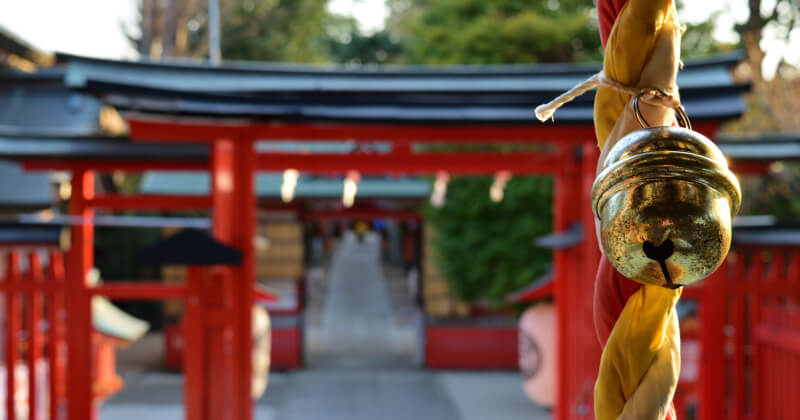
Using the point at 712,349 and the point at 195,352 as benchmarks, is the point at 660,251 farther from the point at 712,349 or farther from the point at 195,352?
the point at 712,349

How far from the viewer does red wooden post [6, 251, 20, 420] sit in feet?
18.2

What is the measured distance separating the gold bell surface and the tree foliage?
12.2m

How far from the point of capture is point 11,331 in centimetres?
556

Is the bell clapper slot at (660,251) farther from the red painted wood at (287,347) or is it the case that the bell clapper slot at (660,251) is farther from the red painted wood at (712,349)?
the red painted wood at (287,347)

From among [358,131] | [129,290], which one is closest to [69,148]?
[129,290]

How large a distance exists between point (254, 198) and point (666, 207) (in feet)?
16.1

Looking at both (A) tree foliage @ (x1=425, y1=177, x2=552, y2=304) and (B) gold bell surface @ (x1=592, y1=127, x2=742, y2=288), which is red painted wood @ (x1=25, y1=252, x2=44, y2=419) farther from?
(A) tree foliage @ (x1=425, y1=177, x2=552, y2=304)

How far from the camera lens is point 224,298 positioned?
5258 millimetres

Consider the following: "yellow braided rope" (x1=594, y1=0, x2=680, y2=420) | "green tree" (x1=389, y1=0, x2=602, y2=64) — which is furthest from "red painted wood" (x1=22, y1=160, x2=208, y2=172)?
"green tree" (x1=389, y1=0, x2=602, y2=64)

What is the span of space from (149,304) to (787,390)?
1610cm

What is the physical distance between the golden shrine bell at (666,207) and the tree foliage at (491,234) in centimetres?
1218

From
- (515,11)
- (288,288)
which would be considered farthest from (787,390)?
(288,288)

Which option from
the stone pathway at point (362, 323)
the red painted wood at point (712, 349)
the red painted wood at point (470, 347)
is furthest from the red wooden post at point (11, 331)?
the red painted wood at point (470, 347)

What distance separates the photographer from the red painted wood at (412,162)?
6176 millimetres
